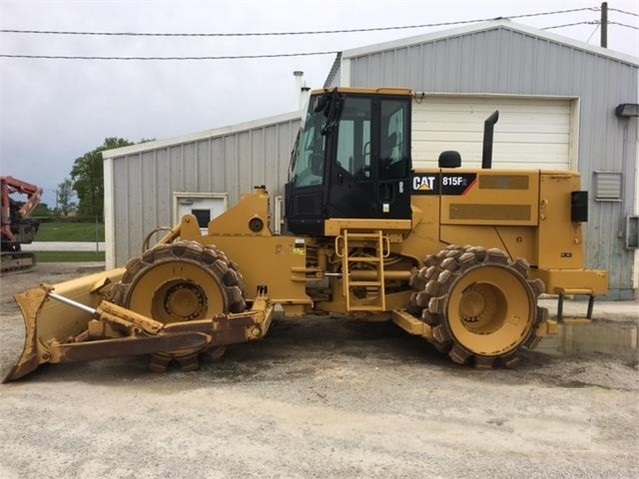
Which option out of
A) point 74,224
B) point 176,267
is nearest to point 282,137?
point 176,267

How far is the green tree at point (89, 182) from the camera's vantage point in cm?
5581

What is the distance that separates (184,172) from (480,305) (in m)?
6.92

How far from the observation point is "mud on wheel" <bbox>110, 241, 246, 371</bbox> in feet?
18.7

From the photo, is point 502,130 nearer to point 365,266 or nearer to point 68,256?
point 365,266

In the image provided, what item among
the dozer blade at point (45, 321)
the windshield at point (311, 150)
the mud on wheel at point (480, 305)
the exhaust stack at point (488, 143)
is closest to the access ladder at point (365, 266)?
the mud on wheel at point (480, 305)

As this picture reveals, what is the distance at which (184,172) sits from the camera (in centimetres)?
1096

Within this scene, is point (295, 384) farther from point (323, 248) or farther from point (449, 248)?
point (449, 248)

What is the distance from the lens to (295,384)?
5.32m

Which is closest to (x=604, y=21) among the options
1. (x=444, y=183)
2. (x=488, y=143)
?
(x=488, y=143)

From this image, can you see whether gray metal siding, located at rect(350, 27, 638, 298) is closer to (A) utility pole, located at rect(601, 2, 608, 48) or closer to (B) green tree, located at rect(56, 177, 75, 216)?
(A) utility pole, located at rect(601, 2, 608, 48)

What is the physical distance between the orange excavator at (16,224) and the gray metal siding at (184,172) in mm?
6878

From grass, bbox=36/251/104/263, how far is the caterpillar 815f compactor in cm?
1384

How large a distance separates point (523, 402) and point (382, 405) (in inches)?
51.4

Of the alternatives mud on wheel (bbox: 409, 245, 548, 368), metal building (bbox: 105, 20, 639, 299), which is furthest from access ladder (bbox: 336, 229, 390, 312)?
metal building (bbox: 105, 20, 639, 299)
